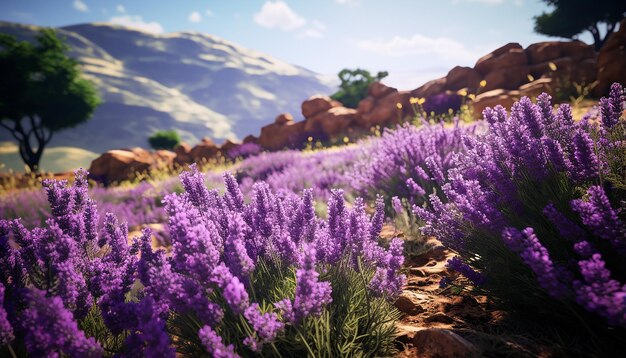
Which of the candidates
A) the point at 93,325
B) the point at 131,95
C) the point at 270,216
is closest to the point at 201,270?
the point at 270,216

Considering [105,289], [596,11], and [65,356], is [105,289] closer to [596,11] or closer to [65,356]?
[65,356]

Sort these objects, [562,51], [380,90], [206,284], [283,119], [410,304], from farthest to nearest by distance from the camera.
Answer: [283,119]
[380,90]
[562,51]
[410,304]
[206,284]

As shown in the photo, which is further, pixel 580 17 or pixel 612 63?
pixel 580 17

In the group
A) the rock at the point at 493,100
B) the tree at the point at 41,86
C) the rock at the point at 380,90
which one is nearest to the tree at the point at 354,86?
the rock at the point at 380,90

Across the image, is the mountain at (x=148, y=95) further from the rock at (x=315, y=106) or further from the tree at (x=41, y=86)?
the rock at (x=315, y=106)

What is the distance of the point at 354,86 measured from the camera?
2678 centimetres

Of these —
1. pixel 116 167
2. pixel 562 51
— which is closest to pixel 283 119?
pixel 116 167

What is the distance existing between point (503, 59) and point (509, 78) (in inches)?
51.8

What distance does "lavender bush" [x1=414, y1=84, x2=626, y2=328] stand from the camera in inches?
44.6

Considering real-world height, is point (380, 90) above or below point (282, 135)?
above

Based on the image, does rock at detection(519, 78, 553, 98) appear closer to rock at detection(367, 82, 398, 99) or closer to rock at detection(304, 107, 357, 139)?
rock at detection(367, 82, 398, 99)

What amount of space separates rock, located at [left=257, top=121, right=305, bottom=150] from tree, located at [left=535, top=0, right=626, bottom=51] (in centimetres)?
2247

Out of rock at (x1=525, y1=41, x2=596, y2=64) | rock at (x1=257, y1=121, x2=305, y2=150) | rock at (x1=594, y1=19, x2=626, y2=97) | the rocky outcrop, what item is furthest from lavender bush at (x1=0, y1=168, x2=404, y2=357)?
rock at (x1=525, y1=41, x2=596, y2=64)

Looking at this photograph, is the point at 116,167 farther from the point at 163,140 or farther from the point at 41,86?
the point at 41,86
